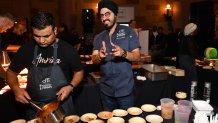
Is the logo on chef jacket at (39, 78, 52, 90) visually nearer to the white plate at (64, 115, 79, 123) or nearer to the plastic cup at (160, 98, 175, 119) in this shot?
the white plate at (64, 115, 79, 123)

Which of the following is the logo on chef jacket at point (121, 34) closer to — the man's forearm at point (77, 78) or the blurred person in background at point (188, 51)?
the man's forearm at point (77, 78)

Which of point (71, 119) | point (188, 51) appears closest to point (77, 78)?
point (71, 119)

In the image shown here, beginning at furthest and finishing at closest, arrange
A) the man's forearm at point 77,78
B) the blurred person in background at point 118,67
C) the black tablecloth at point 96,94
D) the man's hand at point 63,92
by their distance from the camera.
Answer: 1. the black tablecloth at point 96,94
2. the blurred person in background at point 118,67
3. the man's forearm at point 77,78
4. the man's hand at point 63,92

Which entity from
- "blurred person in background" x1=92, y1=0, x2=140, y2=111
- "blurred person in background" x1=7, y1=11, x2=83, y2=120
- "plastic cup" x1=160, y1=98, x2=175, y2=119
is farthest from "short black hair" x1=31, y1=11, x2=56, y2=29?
"plastic cup" x1=160, y1=98, x2=175, y2=119

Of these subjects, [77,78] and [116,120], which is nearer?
[116,120]

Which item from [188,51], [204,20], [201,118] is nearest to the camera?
[201,118]

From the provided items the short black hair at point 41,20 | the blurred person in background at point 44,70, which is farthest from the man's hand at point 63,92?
the short black hair at point 41,20

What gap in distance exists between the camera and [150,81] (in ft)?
9.98

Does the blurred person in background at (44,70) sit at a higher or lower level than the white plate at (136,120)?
higher

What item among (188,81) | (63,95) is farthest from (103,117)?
(188,81)

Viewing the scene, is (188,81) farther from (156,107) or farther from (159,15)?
(159,15)

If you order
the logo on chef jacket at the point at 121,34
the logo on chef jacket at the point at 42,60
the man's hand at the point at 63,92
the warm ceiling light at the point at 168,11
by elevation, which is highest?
the warm ceiling light at the point at 168,11

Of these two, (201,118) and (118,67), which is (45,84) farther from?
(201,118)

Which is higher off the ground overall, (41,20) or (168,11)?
(168,11)
